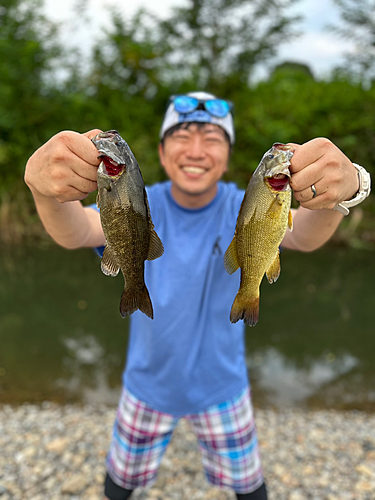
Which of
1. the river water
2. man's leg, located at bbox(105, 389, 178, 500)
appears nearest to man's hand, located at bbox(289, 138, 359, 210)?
man's leg, located at bbox(105, 389, 178, 500)

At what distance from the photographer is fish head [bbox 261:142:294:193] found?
135 centimetres

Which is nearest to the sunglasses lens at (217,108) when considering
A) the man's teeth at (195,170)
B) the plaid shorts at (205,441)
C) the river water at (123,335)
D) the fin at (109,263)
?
the man's teeth at (195,170)

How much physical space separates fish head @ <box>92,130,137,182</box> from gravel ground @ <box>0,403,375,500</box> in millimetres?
3458

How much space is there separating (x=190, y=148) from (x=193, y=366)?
1.49 metres

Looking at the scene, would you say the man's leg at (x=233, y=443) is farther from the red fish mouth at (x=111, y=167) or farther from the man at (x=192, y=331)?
the red fish mouth at (x=111, y=167)

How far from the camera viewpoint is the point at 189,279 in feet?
7.72

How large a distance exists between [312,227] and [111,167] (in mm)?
1162

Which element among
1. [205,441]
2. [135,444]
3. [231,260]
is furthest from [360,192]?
[135,444]

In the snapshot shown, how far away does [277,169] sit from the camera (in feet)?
4.42

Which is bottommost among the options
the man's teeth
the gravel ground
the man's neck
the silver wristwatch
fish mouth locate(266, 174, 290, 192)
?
the gravel ground

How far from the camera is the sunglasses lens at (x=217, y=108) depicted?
2486 mm

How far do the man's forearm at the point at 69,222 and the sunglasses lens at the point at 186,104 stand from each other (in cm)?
98

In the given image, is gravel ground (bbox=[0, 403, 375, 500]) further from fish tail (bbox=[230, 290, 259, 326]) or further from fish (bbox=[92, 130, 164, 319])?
fish (bbox=[92, 130, 164, 319])

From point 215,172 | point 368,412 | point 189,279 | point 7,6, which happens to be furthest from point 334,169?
point 7,6
